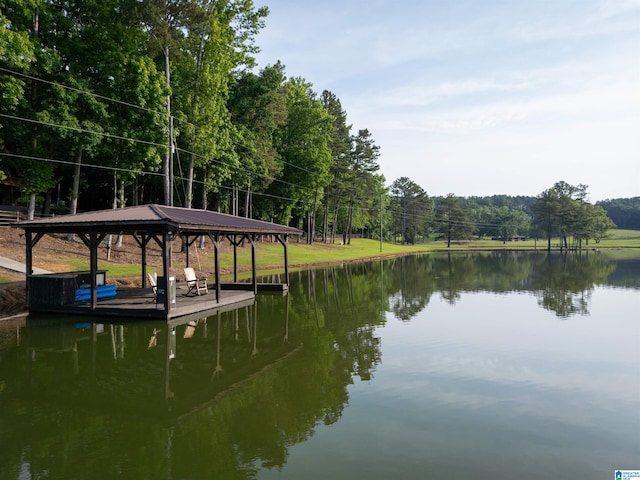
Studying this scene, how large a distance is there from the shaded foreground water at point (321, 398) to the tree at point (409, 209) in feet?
269

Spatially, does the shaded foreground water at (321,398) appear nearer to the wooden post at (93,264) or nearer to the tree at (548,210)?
the wooden post at (93,264)

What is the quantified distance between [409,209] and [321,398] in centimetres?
9491

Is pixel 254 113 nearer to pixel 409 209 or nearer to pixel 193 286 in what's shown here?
pixel 193 286

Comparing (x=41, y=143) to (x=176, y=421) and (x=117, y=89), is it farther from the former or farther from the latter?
(x=176, y=421)

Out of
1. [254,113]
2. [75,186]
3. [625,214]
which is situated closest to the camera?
[75,186]

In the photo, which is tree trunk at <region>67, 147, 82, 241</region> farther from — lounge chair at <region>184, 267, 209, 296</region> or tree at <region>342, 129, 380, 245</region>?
tree at <region>342, 129, 380, 245</region>

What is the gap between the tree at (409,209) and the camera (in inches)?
3826

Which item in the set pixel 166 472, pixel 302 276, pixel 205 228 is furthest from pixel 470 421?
pixel 302 276

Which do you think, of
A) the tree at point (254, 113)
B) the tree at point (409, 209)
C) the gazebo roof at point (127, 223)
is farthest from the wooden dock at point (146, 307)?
the tree at point (409, 209)

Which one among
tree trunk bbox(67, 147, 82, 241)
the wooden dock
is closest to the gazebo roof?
the wooden dock

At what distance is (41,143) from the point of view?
28578mm

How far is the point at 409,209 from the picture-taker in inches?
3954

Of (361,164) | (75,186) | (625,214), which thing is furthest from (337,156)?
(625,214)

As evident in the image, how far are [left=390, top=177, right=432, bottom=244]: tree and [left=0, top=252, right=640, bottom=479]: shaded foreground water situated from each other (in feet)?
269
